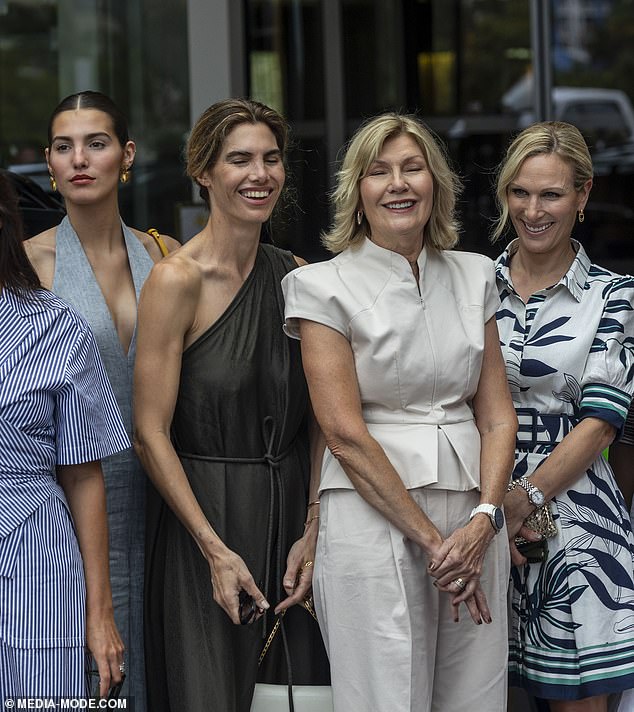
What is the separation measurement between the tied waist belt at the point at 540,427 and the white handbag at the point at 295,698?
0.83m

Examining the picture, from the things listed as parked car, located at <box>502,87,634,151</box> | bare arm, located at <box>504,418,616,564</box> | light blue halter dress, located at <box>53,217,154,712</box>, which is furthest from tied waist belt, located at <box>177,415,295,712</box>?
parked car, located at <box>502,87,634,151</box>

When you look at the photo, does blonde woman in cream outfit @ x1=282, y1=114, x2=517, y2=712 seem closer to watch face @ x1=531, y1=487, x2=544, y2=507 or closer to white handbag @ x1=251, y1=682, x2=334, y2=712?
white handbag @ x1=251, y1=682, x2=334, y2=712

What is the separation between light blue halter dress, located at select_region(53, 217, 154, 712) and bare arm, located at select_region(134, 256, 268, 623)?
0.81ft

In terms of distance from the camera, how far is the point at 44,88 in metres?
8.89

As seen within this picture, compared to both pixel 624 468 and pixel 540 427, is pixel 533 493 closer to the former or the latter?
pixel 540 427

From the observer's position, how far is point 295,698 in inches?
111

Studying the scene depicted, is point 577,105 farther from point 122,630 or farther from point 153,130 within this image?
point 122,630

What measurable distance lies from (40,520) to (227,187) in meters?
0.97

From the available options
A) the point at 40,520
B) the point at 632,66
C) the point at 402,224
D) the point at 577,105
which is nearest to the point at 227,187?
the point at 402,224

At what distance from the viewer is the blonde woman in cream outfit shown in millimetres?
2664

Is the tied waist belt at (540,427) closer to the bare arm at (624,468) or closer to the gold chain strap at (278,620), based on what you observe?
the bare arm at (624,468)

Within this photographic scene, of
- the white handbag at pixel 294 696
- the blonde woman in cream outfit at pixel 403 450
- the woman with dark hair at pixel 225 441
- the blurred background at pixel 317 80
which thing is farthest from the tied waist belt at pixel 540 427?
the blurred background at pixel 317 80

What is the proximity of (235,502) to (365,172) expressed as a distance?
0.89 metres

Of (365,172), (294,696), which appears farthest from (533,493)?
(365,172)
